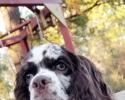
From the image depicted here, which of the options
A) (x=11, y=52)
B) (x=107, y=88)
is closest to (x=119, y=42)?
(x=11, y=52)

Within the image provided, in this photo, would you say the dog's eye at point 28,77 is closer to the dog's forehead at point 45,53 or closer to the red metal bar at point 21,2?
the dog's forehead at point 45,53

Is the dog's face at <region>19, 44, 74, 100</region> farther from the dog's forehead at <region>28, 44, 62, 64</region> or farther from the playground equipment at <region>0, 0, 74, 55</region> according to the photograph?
the playground equipment at <region>0, 0, 74, 55</region>

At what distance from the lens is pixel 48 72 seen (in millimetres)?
1954

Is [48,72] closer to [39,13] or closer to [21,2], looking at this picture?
[21,2]

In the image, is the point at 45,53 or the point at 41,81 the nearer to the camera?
the point at 41,81

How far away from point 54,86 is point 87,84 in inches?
8.3

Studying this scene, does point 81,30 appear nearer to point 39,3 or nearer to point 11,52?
point 11,52

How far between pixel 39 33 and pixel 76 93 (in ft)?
4.73

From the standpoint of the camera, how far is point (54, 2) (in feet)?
11.9

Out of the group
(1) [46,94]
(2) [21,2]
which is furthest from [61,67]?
(2) [21,2]

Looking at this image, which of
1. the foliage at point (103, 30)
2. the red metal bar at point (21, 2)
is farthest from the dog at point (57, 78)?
the foliage at point (103, 30)

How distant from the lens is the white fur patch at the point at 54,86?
1.88m

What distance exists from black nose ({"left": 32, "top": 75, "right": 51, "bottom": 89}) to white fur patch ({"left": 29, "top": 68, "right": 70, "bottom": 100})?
2 centimetres

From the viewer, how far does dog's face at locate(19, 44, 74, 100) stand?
6.19 feet
